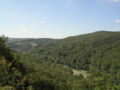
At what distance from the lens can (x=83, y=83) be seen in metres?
74.1

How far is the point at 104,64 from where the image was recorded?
634ft

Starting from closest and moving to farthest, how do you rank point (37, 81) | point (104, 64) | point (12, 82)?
point (12, 82) < point (37, 81) < point (104, 64)

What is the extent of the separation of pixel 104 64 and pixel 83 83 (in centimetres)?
12424

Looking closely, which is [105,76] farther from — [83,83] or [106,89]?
[83,83]

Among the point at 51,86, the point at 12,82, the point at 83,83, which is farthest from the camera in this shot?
the point at 83,83

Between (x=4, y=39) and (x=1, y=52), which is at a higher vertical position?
(x=4, y=39)

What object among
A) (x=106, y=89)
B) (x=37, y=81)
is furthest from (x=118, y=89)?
(x=37, y=81)

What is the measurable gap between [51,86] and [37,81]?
7.53m

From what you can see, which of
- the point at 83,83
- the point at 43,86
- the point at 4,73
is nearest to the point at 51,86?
the point at 43,86

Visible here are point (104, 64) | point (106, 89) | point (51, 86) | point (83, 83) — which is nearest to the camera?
point (106, 89)

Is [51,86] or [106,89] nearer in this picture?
[106,89]

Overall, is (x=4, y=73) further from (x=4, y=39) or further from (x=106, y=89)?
(x=4, y=39)

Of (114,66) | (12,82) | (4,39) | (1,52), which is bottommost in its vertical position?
(114,66)

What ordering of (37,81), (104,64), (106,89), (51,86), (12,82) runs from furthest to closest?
1. (104,64)
2. (51,86)
3. (37,81)
4. (106,89)
5. (12,82)
